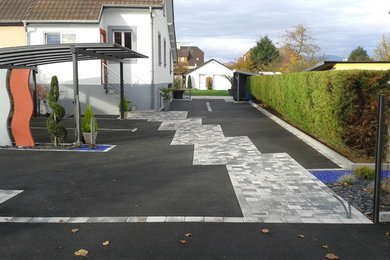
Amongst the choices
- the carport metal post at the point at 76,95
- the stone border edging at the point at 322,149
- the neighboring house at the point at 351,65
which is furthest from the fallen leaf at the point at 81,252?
the neighboring house at the point at 351,65

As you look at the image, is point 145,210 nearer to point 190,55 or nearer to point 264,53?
point 264,53

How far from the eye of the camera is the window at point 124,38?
21453 mm

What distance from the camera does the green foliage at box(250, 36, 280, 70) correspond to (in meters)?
65.2

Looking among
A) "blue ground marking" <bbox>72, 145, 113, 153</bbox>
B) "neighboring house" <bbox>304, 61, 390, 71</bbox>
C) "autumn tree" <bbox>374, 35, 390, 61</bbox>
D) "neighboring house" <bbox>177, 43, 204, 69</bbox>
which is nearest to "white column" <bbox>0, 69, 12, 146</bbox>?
"blue ground marking" <bbox>72, 145, 113, 153</bbox>

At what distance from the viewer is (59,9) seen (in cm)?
2033

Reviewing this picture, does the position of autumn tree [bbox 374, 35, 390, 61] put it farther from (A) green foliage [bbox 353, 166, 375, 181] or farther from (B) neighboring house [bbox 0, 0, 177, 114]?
(A) green foliage [bbox 353, 166, 375, 181]

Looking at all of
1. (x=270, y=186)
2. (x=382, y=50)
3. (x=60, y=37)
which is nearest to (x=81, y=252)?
(x=270, y=186)

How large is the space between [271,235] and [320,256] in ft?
2.43

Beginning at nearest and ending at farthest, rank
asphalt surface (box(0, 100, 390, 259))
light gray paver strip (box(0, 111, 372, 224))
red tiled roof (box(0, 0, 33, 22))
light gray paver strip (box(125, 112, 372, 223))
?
asphalt surface (box(0, 100, 390, 259)) < light gray paver strip (box(0, 111, 372, 224)) < light gray paver strip (box(125, 112, 372, 223)) < red tiled roof (box(0, 0, 33, 22))

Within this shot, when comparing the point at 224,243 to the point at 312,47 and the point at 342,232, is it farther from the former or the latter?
the point at 312,47

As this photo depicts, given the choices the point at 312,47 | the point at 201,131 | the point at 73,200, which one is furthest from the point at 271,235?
the point at 312,47

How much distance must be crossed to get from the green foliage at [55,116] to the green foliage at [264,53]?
55.6 metres

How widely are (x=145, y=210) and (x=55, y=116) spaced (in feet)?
21.6

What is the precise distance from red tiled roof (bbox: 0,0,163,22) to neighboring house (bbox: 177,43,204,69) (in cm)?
8694
